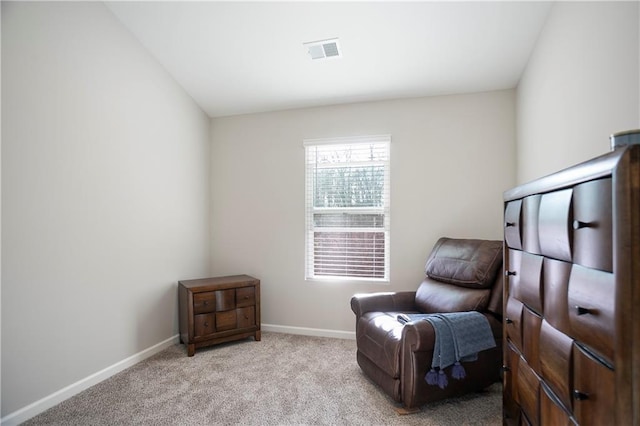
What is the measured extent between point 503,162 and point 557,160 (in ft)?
3.35

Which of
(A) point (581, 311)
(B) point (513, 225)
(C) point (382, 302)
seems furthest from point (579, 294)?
(C) point (382, 302)

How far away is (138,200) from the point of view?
9.59 feet

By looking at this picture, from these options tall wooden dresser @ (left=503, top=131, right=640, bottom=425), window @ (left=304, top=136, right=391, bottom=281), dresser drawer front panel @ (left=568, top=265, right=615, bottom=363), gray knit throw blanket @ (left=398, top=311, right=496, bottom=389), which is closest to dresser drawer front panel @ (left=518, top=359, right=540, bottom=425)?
tall wooden dresser @ (left=503, top=131, right=640, bottom=425)

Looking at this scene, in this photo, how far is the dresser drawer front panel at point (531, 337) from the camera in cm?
124

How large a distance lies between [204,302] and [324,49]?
8.18 ft

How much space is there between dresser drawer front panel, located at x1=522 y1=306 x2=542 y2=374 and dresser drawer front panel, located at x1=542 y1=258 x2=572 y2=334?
0.11 meters

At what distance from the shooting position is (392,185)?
Result: 11.0 feet

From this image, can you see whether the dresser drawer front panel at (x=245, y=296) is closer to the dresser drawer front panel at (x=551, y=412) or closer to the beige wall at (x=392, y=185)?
the beige wall at (x=392, y=185)

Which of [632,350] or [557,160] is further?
[557,160]

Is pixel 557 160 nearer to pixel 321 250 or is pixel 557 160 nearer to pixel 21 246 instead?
pixel 321 250

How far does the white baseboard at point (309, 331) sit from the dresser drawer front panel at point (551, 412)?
2340 millimetres

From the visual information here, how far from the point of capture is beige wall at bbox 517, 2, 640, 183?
138 centimetres

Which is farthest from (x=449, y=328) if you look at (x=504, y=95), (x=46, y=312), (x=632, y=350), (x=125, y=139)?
(x=125, y=139)

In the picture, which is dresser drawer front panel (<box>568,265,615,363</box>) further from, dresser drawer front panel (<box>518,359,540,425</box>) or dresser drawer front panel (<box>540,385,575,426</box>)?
dresser drawer front panel (<box>518,359,540,425</box>)
